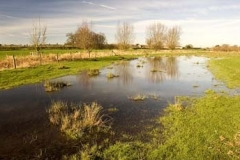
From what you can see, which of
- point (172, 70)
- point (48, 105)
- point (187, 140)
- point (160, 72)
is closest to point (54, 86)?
point (48, 105)

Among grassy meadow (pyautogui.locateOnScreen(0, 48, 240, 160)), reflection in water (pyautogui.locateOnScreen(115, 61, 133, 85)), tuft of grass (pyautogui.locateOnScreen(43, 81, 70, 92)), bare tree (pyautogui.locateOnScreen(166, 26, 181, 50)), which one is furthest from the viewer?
bare tree (pyautogui.locateOnScreen(166, 26, 181, 50))

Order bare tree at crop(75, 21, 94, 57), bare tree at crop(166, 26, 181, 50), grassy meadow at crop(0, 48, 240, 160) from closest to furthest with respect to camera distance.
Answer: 1. grassy meadow at crop(0, 48, 240, 160)
2. bare tree at crop(75, 21, 94, 57)
3. bare tree at crop(166, 26, 181, 50)

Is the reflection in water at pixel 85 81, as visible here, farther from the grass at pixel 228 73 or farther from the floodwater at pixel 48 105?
the grass at pixel 228 73

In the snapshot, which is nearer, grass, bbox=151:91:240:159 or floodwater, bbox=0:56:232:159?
grass, bbox=151:91:240:159

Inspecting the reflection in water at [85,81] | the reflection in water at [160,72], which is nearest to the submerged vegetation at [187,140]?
the reflection in water at [85,81]

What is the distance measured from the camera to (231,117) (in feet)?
36.7

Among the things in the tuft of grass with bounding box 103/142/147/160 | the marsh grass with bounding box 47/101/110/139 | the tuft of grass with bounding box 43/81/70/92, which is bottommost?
the tuft of grass with bounding box 103/142/147/160

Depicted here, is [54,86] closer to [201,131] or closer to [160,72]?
[201,131]

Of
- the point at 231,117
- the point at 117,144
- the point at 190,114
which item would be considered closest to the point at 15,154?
the point at 117,144

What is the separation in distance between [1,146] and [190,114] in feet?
27.7

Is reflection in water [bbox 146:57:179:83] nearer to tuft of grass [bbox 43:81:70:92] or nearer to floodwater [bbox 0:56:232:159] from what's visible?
floodwater [bbox 0:56:232:159]

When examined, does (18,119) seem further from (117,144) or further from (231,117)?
(231,117)

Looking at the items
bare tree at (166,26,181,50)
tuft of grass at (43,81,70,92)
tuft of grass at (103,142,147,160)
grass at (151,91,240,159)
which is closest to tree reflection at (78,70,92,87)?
tuft of grass at (43,81,70,92)

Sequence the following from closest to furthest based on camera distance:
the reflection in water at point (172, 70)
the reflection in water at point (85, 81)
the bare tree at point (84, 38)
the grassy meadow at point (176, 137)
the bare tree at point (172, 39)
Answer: the grassy meadow at point (176, 137) < the reflection in water at point (85, 81) < the reflection in water at point (172, 70) < the bare tree at point (84, 38) < the bare tree at point (172, 39)
